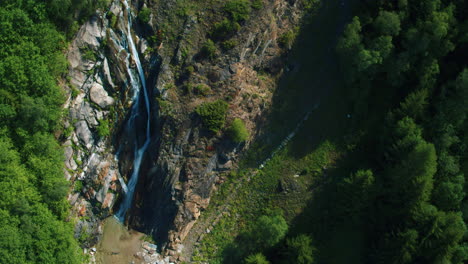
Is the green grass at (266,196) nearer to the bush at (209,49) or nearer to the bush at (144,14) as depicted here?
the bush at (209,49)

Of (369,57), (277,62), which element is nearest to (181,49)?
(277,62)

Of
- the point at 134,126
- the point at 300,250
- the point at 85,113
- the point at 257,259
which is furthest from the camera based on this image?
the point at 134,126

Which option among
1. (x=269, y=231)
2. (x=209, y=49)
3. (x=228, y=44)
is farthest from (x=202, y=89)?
(x=269, y=231)

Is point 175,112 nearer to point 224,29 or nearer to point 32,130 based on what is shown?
point 224,29

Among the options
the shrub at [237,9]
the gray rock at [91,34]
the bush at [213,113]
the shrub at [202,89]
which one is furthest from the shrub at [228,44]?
the gray rock at [91,34]

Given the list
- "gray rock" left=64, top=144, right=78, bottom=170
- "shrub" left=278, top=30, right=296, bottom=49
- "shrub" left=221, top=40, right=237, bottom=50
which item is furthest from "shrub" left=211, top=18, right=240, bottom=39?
"gray rock" left=64, top=144, right=78, bottom=170

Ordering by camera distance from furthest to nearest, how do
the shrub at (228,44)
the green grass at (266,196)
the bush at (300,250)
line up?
the green grass at (266,196) < the shrub at (228,44) < the bush at (300,250)
